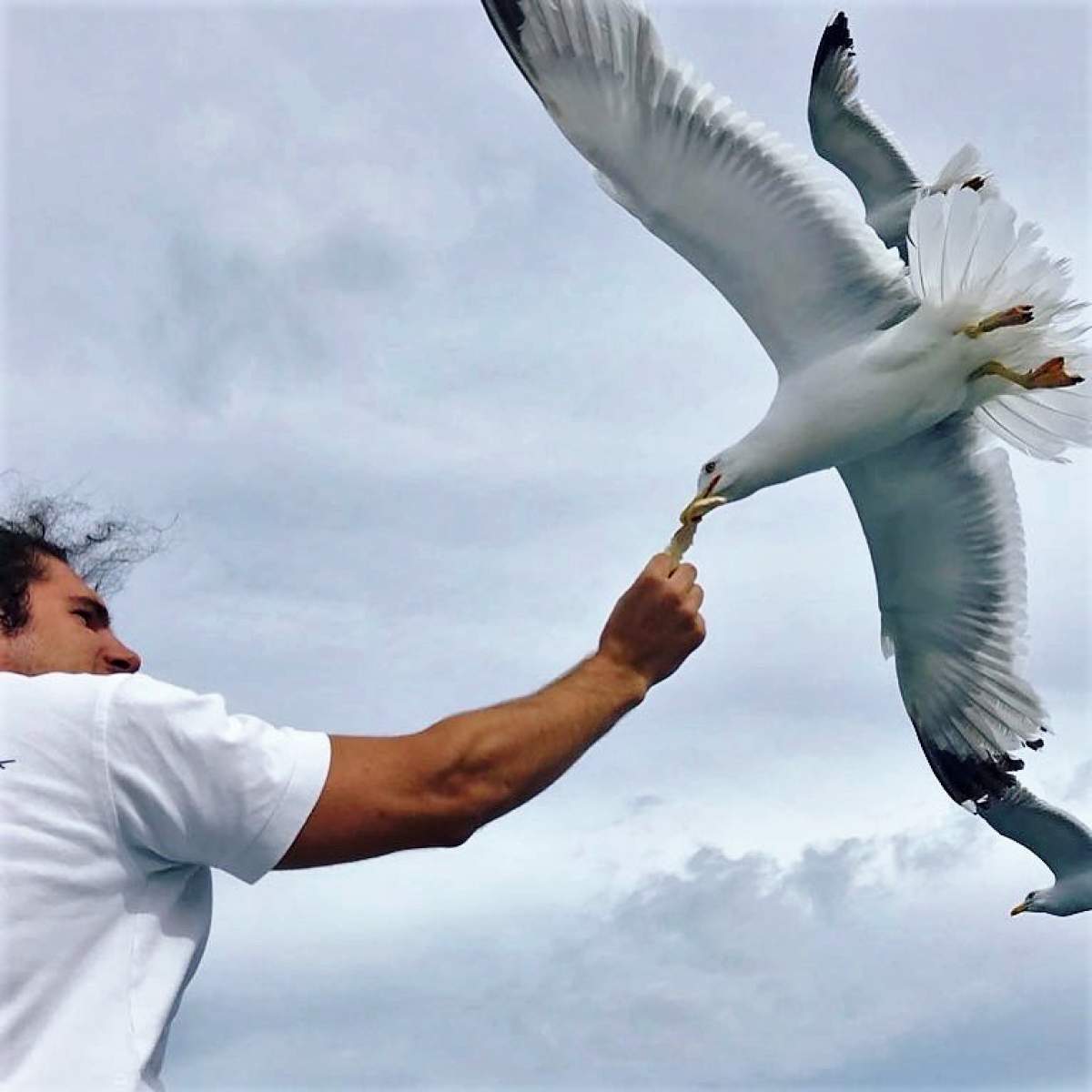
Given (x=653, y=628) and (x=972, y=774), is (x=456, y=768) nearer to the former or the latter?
(x=653, y=628)

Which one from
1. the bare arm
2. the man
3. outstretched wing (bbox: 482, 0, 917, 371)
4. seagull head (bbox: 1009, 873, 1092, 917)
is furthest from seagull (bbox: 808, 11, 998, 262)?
the man

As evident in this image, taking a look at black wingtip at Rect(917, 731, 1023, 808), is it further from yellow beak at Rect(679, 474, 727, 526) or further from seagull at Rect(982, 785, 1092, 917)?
seagull at Rect(982, 785, 1092, 917)

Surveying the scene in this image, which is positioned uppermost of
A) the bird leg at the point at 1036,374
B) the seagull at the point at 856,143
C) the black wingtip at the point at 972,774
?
the seagull at the point at 856,143

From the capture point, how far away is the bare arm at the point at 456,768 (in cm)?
145

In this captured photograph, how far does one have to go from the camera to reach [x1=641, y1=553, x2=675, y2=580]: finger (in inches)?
67.6

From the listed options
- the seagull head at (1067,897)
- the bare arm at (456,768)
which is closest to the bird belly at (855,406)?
the bare arm at (456,768)

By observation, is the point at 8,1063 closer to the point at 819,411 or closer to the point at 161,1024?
the point at 161,1024

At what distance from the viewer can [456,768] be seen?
1496 mm

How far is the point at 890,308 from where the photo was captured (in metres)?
4.16

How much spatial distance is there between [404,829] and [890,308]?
118 inches

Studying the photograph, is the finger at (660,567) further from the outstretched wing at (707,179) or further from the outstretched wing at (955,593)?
the outstretched wing at (955,593)

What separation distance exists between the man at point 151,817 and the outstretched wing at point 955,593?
3.29m

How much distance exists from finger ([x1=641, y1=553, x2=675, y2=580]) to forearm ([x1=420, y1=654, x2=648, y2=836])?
17cm

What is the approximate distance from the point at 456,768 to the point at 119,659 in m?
0.42
